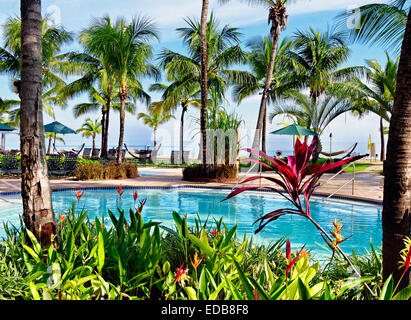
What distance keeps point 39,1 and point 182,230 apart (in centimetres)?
227

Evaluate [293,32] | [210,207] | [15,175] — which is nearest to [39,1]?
[210,207]

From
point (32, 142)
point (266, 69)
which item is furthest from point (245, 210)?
point (266, 69)

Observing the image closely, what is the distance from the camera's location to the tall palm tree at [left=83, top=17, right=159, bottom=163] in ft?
40.2

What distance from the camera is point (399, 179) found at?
67.5 inches

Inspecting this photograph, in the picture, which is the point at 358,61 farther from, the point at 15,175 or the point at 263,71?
the point at 15,175

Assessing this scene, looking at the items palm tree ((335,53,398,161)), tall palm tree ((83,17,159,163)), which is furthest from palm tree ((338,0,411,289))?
palm tree ((335,53,398,161))

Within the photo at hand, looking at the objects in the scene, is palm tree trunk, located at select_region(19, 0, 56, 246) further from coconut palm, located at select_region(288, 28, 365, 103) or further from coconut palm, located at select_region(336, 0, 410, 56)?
coconut palm, located at select_region(288, 28, 365, 103)

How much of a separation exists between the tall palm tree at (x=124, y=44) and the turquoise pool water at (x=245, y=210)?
4.96 m

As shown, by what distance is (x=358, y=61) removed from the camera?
18078mm

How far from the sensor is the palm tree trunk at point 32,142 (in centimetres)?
258

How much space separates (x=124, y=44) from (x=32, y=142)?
11095 millimetres

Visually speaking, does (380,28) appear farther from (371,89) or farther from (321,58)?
(321,58)

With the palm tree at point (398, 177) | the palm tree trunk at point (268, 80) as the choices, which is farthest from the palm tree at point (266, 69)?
the palm tree at point (398, 177)
